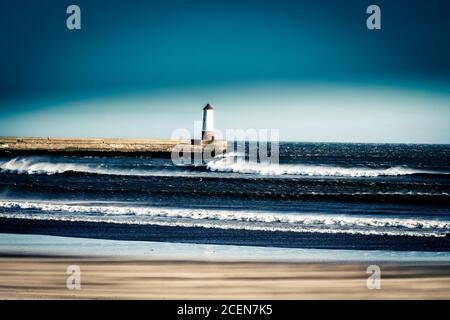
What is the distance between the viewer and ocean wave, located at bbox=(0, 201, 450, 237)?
8672 mm

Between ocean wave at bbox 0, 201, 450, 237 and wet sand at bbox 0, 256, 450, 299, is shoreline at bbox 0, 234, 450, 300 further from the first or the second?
ocean wave at bbox 0, 201, 450, 237

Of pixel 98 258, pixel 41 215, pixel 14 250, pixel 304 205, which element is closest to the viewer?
pixel 98 258

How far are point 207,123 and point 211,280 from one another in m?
29.1

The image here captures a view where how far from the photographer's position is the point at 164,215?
1016 cm

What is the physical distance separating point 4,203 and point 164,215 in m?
4.58

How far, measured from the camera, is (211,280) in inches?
200

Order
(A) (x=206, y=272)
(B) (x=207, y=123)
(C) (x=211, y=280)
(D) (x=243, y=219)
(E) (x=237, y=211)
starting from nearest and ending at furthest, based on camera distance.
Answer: (C) (x=211, y=280) → (A) (x=206, y=272) → (D) (x=243, y=219) → (E) (x=237, y=211) → (B) (x=207, y=123)

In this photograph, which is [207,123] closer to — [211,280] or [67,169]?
[67,169]

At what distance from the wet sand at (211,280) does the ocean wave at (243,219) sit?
284 centimetres

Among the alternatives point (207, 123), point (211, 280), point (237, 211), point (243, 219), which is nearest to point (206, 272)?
point (211, 280)

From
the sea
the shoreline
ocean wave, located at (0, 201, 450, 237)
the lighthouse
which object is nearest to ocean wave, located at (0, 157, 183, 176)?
the sea

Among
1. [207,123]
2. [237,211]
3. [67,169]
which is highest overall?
[207,123]
